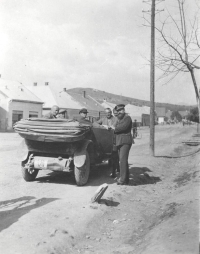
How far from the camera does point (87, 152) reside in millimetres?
7719

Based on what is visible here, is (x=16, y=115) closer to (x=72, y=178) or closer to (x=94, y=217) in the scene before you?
(x=72, y=178)

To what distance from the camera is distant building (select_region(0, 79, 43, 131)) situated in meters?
35.2

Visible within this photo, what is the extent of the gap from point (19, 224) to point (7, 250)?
0.86 metres

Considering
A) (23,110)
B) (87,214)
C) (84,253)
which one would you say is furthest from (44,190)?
(23,110)

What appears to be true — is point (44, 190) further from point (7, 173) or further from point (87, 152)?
point (7, 173)

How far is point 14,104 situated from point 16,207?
31.2 metres

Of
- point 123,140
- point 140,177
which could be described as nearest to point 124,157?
point 123,140

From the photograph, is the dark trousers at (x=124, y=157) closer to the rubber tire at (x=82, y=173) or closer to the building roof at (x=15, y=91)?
the rubber tire at (x=82, y=173)

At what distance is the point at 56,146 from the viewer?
A: 24.1 feet

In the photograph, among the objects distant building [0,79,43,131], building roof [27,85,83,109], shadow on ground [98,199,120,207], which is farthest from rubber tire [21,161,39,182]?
building roof [27,85,83,109]

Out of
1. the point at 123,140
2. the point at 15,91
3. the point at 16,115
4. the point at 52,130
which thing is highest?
the point at 15,91

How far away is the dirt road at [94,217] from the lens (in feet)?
13.6

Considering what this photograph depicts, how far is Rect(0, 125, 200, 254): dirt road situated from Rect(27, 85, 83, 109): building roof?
34.9 meters

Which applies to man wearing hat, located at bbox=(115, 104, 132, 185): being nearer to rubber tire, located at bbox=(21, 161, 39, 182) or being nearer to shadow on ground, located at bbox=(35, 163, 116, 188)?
shadow on ground, located at bbox=(35, 163, 116, 188)
